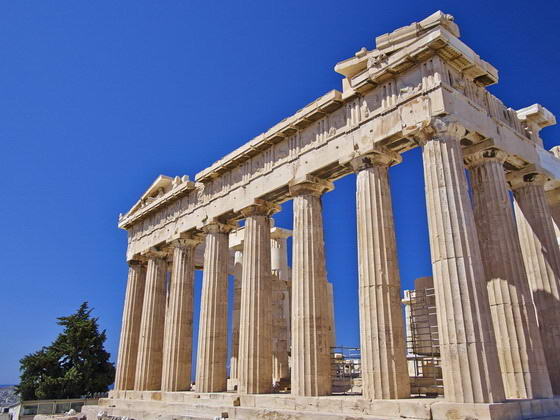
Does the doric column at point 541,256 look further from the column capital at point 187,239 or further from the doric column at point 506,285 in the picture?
the column capital at point 187,239

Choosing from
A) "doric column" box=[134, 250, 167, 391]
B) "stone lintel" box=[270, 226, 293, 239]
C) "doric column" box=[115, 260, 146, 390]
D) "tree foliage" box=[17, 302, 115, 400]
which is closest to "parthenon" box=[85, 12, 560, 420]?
"doric column" box=[134, 250, 167, 391]

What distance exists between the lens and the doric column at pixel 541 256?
51.5ft

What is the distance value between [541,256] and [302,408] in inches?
392

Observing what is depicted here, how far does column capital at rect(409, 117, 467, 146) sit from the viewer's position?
14070mm

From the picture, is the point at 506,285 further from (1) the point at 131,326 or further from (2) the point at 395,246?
(1) the point at 131,326

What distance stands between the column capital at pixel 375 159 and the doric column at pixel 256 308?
5.59m

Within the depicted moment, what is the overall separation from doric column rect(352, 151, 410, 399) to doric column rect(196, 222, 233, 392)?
28.3 feet

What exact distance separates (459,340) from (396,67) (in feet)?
28.4

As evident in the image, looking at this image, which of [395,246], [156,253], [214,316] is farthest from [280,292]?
[395,246]

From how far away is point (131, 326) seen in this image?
28.0m

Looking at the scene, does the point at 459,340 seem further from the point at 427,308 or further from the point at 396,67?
the point at 396,67

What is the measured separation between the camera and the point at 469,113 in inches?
589

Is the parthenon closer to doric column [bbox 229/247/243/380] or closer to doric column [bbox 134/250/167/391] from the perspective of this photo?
doric column [bbox 134/250/167/391]

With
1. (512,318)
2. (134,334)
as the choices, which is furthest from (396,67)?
(134,334)
